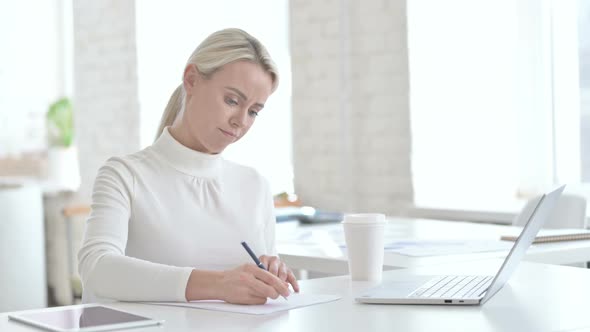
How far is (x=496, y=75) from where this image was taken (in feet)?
13.3

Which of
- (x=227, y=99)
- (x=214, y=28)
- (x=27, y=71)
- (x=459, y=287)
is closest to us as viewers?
(x=459, y=287)

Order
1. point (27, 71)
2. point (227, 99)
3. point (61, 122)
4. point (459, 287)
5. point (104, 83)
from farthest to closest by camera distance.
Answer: point (27, 71), point (61, 122), point (104, 83), point (227, 99), point (459, 287)

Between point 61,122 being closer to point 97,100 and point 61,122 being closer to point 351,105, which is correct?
point 97,100

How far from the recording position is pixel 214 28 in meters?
5.25

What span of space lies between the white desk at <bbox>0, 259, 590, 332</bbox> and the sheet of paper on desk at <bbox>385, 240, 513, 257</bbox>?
57cm

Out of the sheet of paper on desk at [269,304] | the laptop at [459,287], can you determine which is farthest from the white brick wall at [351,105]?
the sheet of paper on desk at [269,304]

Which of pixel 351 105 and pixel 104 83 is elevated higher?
pixel 104 83

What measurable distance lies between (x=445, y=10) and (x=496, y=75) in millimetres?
378

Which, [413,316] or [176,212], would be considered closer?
[413,316]

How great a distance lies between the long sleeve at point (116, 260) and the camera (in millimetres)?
1566

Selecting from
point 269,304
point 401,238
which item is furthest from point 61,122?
point 269,304

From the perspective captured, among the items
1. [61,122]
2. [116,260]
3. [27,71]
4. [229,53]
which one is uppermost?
[27,71]

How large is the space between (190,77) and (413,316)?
83 cm

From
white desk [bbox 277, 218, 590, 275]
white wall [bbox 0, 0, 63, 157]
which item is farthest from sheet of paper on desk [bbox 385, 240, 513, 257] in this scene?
white wall [bbox 0, 0, 63, 157]
